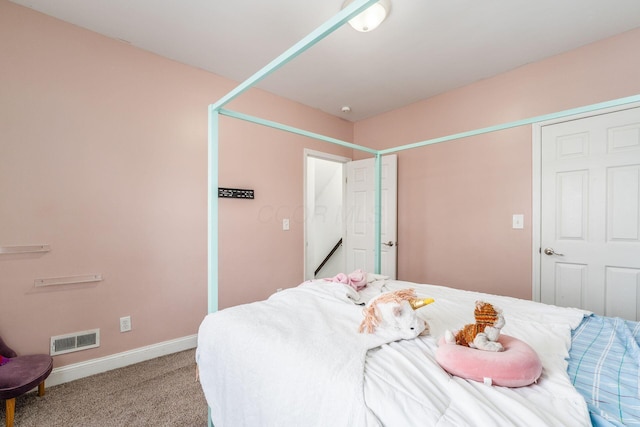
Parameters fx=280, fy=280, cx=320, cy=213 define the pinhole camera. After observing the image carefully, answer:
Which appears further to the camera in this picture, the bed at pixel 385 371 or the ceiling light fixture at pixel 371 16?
the ceiling light fixture at pixel 371 16

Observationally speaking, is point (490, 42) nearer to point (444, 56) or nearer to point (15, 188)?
point (444, 56)

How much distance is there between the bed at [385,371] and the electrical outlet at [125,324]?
1.27 meters

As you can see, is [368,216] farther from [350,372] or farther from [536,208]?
[350,372]

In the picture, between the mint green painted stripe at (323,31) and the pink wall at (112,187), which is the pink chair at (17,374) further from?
the mint green painted stripe at (323,31)

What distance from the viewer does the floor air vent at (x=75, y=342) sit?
6.38ft

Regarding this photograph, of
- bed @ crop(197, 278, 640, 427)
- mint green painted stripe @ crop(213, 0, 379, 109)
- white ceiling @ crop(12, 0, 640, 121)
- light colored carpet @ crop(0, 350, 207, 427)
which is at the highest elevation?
white ceiling @ crop(12, 0, 640, 121)

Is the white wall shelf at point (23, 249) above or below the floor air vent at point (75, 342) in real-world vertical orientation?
above

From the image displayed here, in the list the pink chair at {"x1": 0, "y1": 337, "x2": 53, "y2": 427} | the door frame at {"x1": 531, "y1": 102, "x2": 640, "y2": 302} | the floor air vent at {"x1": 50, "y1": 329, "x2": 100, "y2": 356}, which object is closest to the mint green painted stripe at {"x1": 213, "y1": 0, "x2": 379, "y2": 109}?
the pink chair at {"x1": 0, "y1": 337, "x2": 53, "y2": 427}

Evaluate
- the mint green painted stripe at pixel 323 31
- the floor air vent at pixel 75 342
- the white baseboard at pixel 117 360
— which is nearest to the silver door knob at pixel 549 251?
the mint green painted stripe at pixel 323 31

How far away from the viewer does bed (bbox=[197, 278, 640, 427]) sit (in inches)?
27.5

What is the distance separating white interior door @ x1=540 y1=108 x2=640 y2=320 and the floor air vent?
355 cm

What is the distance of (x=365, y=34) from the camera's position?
2.04 meters

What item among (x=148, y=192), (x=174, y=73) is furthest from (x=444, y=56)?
(x=148, y=192)

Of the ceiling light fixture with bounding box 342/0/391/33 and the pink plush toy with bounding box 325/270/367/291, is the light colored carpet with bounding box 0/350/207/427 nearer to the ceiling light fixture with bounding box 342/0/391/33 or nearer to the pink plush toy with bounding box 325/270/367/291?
the pink plush toy with bounding box 325/270/367/291
